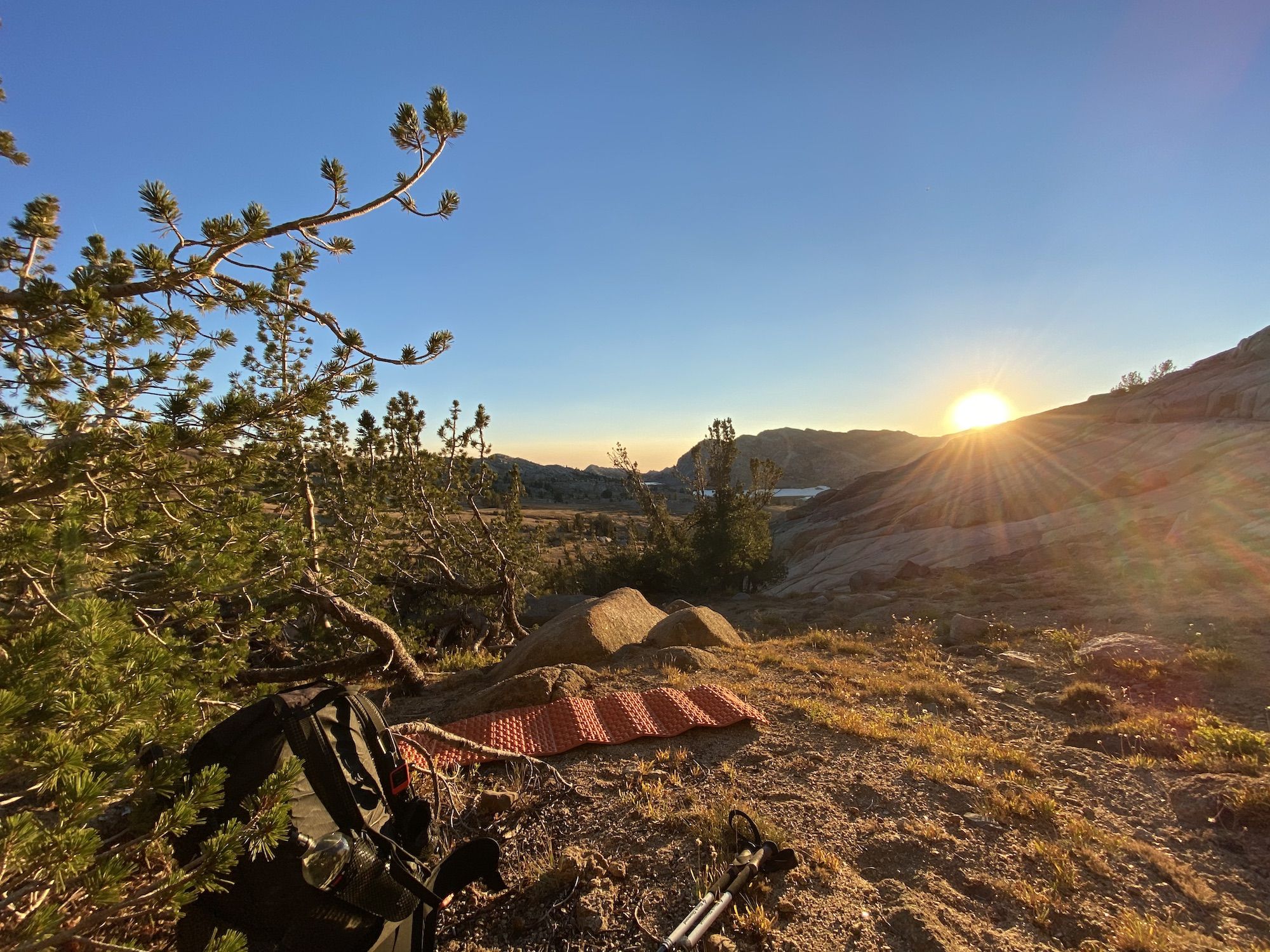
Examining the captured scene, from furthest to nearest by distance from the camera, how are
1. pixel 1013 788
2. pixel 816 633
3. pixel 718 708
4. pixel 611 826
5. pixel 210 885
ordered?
pixel 816 633, pixel 718 708, pixel 1013 788, pixel 611 826, pixel 210 885

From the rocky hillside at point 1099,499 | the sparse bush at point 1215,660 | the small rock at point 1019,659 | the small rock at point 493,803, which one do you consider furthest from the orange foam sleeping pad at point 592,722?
the rocky hillside at point 1099,499

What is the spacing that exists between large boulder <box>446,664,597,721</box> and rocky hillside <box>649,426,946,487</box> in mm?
89352

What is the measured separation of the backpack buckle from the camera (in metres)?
2.51

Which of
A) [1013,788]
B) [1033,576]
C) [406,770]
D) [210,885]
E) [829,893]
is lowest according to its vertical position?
[1033,576]

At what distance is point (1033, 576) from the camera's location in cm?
1459

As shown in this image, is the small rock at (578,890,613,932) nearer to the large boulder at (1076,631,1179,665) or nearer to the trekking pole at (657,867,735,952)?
the trekking pole at (657,867,735,952)

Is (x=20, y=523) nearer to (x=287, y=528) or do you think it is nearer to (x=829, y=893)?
(x=287, y=528)

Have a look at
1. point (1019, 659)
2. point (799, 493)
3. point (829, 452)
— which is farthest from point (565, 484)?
point (1019, 659)

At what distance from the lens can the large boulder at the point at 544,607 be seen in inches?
540

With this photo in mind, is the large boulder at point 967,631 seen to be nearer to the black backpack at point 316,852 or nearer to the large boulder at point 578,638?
the large boulder at point 578,638

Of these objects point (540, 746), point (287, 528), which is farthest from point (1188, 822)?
point (287, 528)

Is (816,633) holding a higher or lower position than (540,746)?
lower

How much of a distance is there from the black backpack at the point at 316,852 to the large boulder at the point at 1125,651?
8.70 m

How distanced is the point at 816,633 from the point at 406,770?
8720 millimetres
